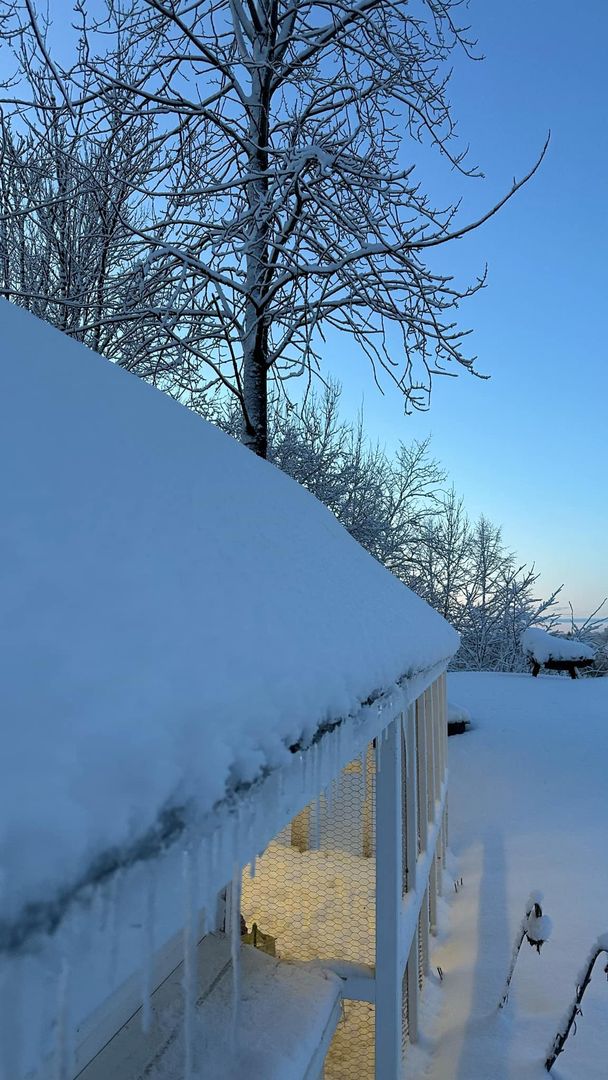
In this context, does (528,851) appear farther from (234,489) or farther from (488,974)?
(234,489)

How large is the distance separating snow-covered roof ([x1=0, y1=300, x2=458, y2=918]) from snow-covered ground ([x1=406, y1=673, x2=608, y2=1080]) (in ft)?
10.1

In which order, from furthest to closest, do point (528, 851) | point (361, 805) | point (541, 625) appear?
point (541, 625), point (528, 851), point (361, 805)

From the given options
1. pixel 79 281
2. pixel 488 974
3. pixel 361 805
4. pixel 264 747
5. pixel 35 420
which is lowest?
pixel 488 974

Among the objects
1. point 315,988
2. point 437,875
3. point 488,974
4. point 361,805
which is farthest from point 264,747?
point 437,875

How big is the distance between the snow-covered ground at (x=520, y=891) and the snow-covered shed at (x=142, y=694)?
1770 millimetres

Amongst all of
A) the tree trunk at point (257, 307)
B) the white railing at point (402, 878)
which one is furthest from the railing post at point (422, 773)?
the tree trunk at point (257, 307)

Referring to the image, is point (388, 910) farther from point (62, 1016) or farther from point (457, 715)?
point (457, 715)

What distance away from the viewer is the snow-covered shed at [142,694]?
41 cm

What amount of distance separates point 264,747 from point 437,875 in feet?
18.3

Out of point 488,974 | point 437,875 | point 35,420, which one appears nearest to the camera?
point 35,420

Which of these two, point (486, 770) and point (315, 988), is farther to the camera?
point (486, 770)

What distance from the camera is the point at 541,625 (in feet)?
68.7

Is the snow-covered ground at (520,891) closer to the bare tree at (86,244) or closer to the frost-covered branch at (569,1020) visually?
the frost-covered branch at (569,1020)

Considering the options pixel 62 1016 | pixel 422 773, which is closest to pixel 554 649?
pixel 422 773
